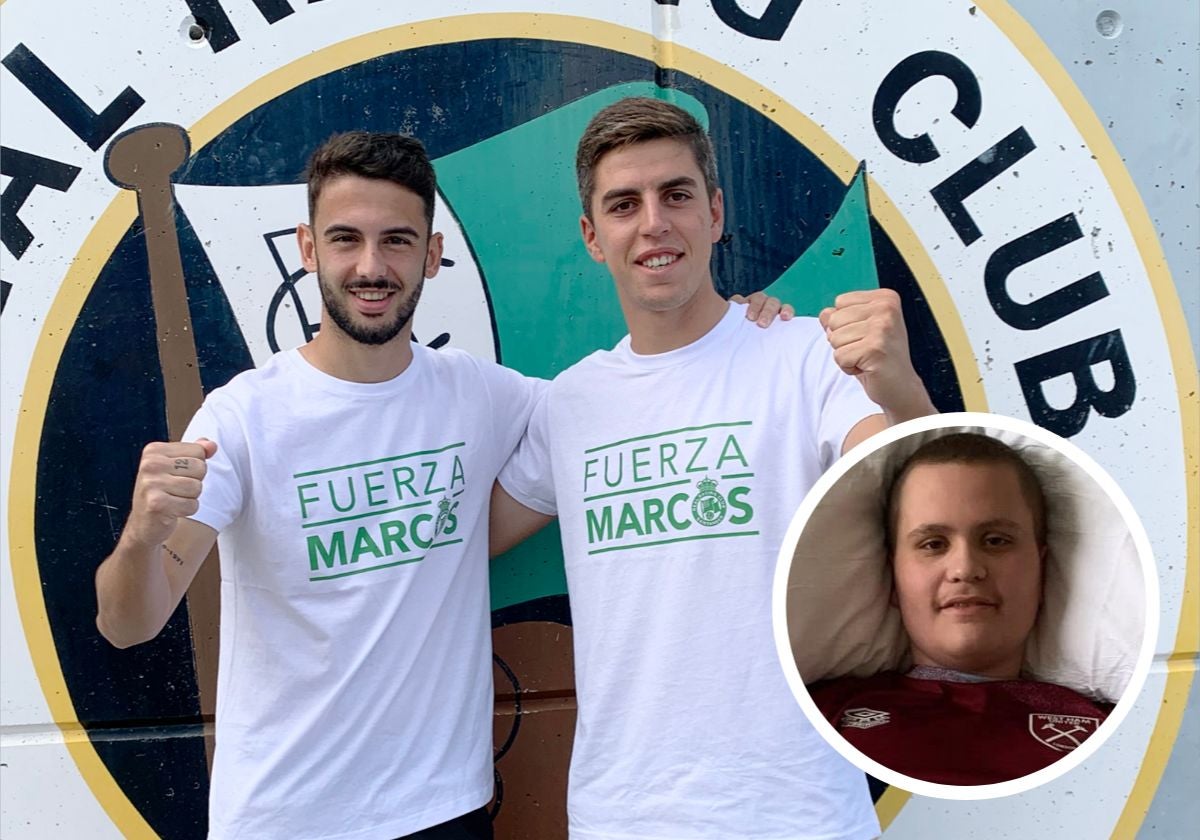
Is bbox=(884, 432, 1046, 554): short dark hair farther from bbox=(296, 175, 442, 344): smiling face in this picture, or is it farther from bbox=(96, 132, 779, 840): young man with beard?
bbox=(296, 175, 442, 344): smiling face

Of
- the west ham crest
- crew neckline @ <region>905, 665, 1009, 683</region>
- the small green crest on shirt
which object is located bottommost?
the west ham crest

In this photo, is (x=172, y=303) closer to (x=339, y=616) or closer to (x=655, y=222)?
(x=339, y=616)

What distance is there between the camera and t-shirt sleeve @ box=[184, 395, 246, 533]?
1842 mm

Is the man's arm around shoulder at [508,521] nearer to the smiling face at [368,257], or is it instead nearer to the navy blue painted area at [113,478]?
the smiling face at [368,257]

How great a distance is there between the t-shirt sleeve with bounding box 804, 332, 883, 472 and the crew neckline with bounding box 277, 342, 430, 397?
78 centimetres

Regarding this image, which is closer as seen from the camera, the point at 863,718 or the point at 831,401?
the point at 863,718

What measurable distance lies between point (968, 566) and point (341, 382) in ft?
3.93

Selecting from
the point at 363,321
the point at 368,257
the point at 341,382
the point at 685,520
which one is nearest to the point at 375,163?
the point at 368,257

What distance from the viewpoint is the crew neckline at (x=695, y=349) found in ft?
6.38

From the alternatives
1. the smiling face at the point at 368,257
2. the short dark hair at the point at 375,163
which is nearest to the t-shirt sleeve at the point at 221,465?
the smiling face at the point at 368,257

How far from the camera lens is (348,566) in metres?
1.94

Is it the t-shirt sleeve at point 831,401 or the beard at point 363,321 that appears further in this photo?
the beard at point 363,321

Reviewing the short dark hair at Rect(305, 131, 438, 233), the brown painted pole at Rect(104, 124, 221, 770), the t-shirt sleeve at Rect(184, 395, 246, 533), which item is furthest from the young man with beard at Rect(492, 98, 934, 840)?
the brown painted pole at Rect(104, 124, 221, 770)

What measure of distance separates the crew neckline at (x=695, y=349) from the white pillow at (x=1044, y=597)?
476mm
